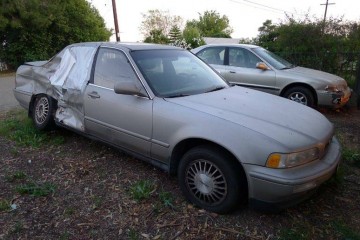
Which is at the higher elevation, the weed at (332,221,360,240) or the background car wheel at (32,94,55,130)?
the background car wheel at (32,94,55,130)

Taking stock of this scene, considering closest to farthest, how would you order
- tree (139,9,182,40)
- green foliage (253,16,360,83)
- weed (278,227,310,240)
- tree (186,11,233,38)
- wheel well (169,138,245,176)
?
weed (278,227,310,240) → wheel well (169,138,245,176) → green foliage (253,16,360,83) → tree (139,9,182,40) → tree (186,11,233,38)

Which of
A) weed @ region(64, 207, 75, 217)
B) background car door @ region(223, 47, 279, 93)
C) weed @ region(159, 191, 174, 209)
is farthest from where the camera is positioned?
background car door @ region(223, 47, 279, 93)

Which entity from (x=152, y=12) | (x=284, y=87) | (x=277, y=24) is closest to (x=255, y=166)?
(x=284, y=87)

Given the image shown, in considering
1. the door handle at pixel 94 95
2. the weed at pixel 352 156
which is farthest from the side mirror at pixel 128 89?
the weed at pixel 352 156

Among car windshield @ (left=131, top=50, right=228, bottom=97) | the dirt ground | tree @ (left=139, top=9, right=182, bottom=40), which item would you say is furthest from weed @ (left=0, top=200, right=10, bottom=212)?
tree @ (left=139, top=9, right=182, bottom=40)

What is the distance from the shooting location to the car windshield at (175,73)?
3.77 meters

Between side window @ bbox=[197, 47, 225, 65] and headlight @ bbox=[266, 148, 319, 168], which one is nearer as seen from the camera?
headlight @ bbox=[266, 148, 319, 168]

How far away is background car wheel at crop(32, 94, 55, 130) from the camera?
505 cm

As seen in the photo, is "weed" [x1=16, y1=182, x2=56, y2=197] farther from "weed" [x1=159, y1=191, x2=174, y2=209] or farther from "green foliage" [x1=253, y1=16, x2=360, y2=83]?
"green foliage" [x1=253, y1=16, x2=360, y2=83]

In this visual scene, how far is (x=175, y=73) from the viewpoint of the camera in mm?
4047

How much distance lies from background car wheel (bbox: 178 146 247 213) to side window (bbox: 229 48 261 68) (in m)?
4.67

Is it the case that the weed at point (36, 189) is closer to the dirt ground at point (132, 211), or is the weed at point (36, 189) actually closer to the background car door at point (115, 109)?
the dirt ground at point (132, 211)

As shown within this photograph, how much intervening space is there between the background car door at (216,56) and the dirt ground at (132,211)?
407 cm

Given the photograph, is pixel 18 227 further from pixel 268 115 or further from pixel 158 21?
pixel 158 21
